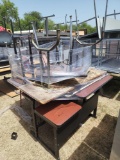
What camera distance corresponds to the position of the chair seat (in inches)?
63.9

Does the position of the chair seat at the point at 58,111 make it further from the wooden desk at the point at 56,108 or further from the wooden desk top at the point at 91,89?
the wooden desk top at the point at 91,89

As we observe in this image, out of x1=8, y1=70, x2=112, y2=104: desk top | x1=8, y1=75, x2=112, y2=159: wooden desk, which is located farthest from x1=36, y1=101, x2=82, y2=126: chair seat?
x1=8, y1=70, x2=112, y2=104: desk top

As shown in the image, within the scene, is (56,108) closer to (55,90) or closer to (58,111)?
(58,111)

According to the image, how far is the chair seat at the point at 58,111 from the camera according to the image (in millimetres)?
1623

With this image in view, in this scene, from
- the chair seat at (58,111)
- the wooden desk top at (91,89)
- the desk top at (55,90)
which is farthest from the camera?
the wooden desk top at (91,89)

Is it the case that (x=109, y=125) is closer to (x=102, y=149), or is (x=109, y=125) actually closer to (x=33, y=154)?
(x=102, y=149)

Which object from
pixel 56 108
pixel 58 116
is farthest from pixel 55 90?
pixel 58 116

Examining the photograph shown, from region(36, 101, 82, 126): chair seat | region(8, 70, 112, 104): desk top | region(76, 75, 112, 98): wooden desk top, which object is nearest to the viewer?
region(36, 101, 82, 126): chair seat

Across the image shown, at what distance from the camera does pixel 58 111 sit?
1.78 metres

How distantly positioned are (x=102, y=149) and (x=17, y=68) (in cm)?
211

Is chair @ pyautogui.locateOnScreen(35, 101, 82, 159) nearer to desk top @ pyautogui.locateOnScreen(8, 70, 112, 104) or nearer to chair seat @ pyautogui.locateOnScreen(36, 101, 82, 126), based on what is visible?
chair seat @ pyautogui.locateOnScreen(36, 101, 82, 126)

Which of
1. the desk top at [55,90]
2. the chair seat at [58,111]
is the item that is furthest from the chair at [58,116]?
the desk top at [55,90]

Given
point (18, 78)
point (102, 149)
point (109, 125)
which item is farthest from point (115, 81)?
point (18, 78)

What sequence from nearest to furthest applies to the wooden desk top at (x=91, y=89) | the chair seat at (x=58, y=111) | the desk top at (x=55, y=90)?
1. the chair seat at (x=58, y=111)
2. the desk top at (x=55, y=90)
3. the wooden desk top at (x=91, y=89)
